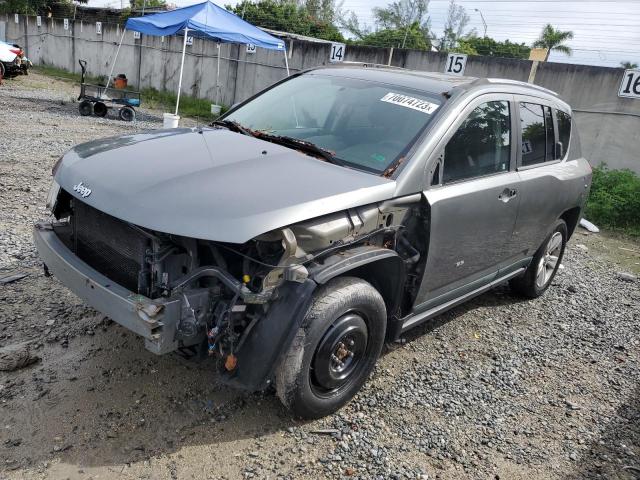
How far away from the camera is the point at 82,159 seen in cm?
307

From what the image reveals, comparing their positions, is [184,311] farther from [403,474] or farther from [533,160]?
[533,160]

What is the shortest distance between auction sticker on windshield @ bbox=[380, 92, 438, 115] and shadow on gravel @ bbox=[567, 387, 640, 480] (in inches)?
90.9

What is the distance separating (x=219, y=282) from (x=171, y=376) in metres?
0.95

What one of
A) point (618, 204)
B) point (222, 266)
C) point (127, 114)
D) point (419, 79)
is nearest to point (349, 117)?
point (419, 79)

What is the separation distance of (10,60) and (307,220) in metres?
18.7

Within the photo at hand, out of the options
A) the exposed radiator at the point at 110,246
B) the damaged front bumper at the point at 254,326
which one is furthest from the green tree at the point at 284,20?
the damaged front bumper at the point at 254,326

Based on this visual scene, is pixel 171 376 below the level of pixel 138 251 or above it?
below

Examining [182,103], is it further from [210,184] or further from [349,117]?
[210,184]

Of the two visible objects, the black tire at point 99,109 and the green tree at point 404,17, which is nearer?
the black tire at point 99,109

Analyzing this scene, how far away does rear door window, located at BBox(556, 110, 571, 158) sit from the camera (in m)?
4.80

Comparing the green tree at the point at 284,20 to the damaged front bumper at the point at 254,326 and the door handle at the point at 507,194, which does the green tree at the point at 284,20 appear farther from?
the damaged front bumper at the point at 254,326

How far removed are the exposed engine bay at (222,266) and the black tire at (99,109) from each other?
11.8 meters

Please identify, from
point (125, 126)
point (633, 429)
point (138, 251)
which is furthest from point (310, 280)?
point (125, 126)

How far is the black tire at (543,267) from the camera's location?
489cm
